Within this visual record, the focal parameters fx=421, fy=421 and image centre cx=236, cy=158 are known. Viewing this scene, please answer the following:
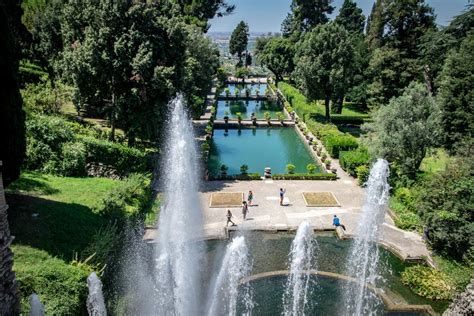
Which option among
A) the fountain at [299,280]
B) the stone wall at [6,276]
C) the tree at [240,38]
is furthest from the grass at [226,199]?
the tree at [240,38]

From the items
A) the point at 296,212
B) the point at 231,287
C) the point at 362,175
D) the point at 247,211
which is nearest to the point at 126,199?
the point at 247,211

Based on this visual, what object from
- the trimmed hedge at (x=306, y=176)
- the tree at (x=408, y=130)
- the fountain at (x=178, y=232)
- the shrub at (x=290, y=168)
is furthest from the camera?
A: the shrub at (x=290, y=168)

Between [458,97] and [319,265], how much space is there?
1863 centimetres

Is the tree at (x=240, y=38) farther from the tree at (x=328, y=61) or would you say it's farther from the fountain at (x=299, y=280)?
the fountain at (x=299, y=280)

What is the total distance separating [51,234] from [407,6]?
38.6 meters

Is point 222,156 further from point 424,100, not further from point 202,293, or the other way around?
point 202,293

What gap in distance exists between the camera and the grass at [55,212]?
14.7m

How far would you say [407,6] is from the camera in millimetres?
40625

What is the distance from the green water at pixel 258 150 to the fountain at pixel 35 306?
65.2 feet

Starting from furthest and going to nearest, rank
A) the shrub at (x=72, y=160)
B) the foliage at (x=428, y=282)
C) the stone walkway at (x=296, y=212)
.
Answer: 1. the shrub at (x=72, y=160)
2. the stone walkway at (x=296, y=212)
3. the foliage at (x=428, y=282)

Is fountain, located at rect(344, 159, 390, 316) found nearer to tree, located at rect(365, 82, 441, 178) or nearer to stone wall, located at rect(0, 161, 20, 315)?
tree, located at rect(365, 82, 441, 178)

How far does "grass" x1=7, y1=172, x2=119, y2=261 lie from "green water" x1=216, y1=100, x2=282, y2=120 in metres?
29.9

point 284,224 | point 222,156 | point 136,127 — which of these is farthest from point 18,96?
point 222,156

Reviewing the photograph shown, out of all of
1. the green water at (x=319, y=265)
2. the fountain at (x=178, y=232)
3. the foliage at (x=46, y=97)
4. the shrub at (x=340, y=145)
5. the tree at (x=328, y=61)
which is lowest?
the green water at (x=319, y=265)
